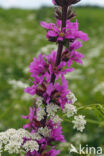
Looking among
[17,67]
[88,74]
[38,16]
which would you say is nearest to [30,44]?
[17,67]

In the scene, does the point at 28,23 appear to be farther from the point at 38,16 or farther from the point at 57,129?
the point at 57,129

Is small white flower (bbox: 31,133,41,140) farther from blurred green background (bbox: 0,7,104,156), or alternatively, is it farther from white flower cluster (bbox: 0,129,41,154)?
blurred green background (bbox: 0,7,104,156)

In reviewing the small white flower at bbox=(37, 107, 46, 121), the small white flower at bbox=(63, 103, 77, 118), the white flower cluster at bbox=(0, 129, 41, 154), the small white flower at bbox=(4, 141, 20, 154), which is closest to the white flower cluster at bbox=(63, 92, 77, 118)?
the small white flower at bbox=(63, 103, 77, 118)

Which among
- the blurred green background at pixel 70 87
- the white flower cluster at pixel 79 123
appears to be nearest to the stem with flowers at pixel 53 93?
the white flower cluster at pixel 79 123

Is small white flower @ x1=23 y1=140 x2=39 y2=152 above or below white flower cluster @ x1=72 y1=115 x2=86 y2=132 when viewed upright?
below

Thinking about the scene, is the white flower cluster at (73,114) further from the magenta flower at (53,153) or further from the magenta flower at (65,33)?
the magenta flower at (65,33)

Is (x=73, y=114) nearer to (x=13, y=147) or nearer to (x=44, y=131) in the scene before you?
(x=44, y=131)

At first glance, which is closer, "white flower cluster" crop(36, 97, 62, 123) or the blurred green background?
"white flower cluster" crop(36, 97, 62, 123)

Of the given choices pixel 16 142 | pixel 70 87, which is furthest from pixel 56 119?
pixel 70 87
